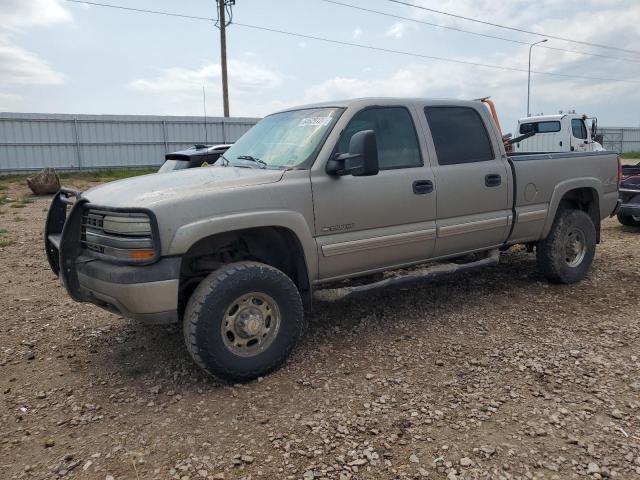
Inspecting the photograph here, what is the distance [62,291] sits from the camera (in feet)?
18.5

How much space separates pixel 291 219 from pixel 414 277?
4.38 ft

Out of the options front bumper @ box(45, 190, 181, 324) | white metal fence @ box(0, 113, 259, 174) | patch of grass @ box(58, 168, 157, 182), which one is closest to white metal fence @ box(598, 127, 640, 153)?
white metal fence @ box(0, 113, 259, 174)

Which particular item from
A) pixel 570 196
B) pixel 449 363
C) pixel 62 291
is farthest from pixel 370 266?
pixel 62 291

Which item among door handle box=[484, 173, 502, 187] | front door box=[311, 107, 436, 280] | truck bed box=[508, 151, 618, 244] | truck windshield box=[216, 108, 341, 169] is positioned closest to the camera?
front door box=[311, 107, 436, 280]

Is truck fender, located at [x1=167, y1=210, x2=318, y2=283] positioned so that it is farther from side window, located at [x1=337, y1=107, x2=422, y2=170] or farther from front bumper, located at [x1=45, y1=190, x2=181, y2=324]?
side window, located at [x1=337, y1=107, x2=422, y2=170]

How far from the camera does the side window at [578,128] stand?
52.1ft

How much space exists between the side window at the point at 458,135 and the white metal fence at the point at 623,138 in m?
35.5

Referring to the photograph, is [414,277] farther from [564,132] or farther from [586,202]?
[564,132]

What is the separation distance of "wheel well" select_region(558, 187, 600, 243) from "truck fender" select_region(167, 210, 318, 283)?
10.7ft

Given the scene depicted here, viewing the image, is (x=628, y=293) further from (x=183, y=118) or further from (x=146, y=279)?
(x=183, y=118)

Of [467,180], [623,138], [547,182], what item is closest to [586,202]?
[547,182]

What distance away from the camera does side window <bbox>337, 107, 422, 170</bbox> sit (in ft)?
13.7

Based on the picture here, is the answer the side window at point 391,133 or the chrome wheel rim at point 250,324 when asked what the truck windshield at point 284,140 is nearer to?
the side window at point 391,133

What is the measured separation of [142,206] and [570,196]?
451cm
